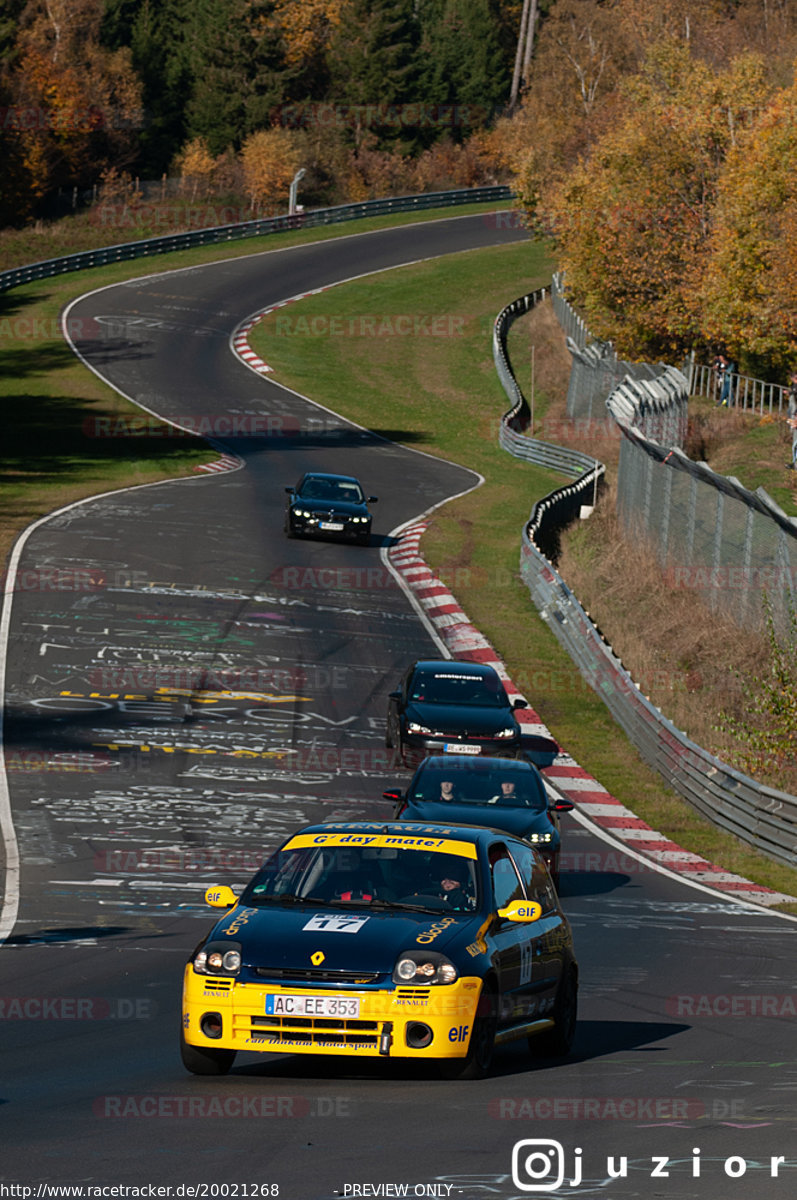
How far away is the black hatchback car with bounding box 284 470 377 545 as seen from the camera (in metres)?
40.6

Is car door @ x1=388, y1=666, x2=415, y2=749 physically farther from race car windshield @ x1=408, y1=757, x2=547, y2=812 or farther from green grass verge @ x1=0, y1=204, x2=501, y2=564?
green grass verge @ x1=0, y1=204, x2=501, y2=564

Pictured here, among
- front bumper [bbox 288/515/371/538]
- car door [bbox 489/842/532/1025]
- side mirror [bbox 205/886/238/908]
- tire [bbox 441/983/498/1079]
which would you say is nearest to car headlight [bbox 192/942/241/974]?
side mirror [bbox 205/886/238/908]

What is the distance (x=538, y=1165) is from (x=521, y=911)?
2649 mm

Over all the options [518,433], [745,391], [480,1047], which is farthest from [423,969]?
[518,433]

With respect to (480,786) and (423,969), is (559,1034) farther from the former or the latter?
(480,786)

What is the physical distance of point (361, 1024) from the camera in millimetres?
8914

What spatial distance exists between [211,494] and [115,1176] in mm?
Answer: 38908

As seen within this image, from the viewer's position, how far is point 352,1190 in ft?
22.9

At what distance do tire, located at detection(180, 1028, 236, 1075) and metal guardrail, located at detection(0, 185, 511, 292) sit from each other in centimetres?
6997

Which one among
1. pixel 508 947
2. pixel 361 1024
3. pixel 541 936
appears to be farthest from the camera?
pixel 541 936

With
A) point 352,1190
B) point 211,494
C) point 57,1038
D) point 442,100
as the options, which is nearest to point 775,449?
point 211,494

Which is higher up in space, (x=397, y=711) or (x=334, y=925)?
(x=334, y=925)

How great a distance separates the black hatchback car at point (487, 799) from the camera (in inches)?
693

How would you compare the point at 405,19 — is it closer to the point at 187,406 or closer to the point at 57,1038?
the point at 187,406
